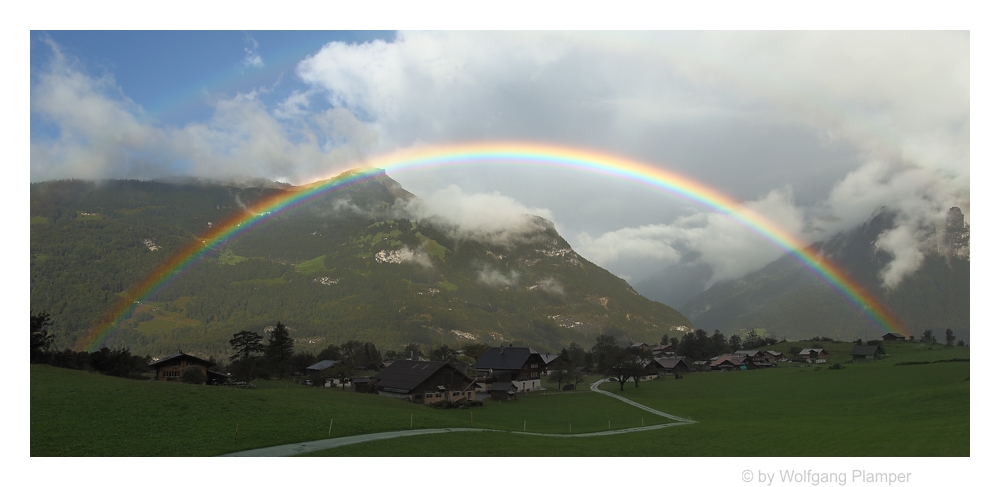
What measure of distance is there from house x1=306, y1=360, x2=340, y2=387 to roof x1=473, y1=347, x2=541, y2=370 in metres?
30.0

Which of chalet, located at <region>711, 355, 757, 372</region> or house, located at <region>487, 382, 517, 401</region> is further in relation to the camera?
chalet, located at <region>711, 355, 757, 372</region>

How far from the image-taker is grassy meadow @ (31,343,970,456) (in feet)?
98.7

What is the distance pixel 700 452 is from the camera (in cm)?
3400

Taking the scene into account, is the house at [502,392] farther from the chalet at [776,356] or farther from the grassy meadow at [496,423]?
the chalet at [776,356]

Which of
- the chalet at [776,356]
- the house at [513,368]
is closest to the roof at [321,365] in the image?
the house at [513,368]

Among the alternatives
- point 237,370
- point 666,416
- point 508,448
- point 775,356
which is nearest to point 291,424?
point 508,448

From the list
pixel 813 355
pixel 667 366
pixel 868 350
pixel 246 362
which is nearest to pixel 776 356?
pixel 813 355

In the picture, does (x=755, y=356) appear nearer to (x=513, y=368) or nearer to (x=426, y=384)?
(x=513, y=368)

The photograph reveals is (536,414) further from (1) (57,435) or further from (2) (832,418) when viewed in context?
(1) (57,435)

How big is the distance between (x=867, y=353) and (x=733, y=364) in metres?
30.8

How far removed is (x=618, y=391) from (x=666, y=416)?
3476 cm

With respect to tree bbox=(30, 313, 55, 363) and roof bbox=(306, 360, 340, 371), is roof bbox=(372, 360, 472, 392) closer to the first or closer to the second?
roof bbox=(306, 360, 340, 371)

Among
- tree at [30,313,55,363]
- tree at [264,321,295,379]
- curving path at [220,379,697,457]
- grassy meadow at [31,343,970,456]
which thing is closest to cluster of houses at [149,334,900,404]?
tree at [264,321,295,379]

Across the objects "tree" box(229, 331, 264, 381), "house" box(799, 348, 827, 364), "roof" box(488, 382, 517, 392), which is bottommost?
"house" box(799, 348, 827, 364)
